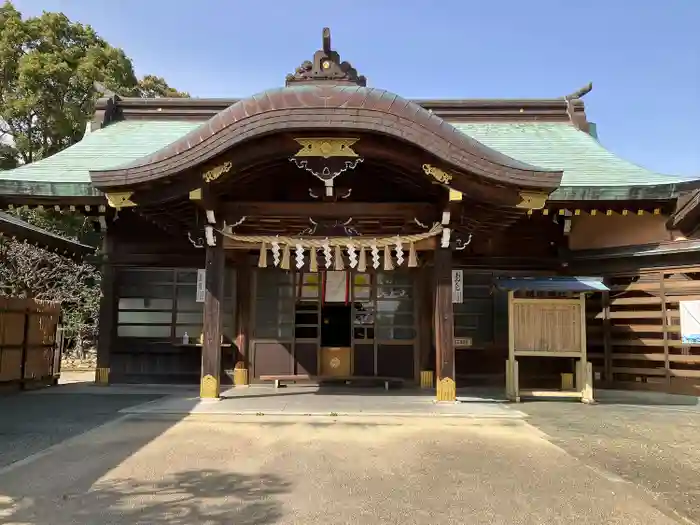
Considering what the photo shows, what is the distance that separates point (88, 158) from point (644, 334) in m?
12.9

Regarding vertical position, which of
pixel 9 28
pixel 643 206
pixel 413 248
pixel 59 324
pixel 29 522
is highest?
pixel 9 28

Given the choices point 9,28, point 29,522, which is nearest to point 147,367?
point 29,522

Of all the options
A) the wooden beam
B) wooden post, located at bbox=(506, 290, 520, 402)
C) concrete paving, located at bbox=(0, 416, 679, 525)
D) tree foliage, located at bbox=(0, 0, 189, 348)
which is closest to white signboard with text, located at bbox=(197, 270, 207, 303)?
the wooden beam

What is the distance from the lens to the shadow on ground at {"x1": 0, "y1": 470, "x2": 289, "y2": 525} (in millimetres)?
4059

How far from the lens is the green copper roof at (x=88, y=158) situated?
996 cm

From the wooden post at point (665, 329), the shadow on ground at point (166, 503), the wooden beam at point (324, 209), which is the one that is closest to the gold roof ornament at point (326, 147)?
the wooden beam at point (324, 209)

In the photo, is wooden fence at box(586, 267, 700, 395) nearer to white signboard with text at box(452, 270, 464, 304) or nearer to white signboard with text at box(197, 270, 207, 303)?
white signboard with text at box(452, 270, 464, 304)

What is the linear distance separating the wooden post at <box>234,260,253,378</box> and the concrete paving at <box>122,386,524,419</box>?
63.3 inches

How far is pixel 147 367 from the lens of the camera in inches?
480

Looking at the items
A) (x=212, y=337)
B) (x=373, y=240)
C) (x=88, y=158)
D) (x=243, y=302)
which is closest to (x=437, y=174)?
(x=373, y=240)

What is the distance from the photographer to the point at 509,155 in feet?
39.9

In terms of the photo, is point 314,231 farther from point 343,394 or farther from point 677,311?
point 677,311

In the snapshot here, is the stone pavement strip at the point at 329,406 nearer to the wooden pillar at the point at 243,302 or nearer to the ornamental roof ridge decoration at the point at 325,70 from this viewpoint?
the wooden pillar at the point at 243,302

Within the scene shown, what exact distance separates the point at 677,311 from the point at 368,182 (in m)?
6.92
